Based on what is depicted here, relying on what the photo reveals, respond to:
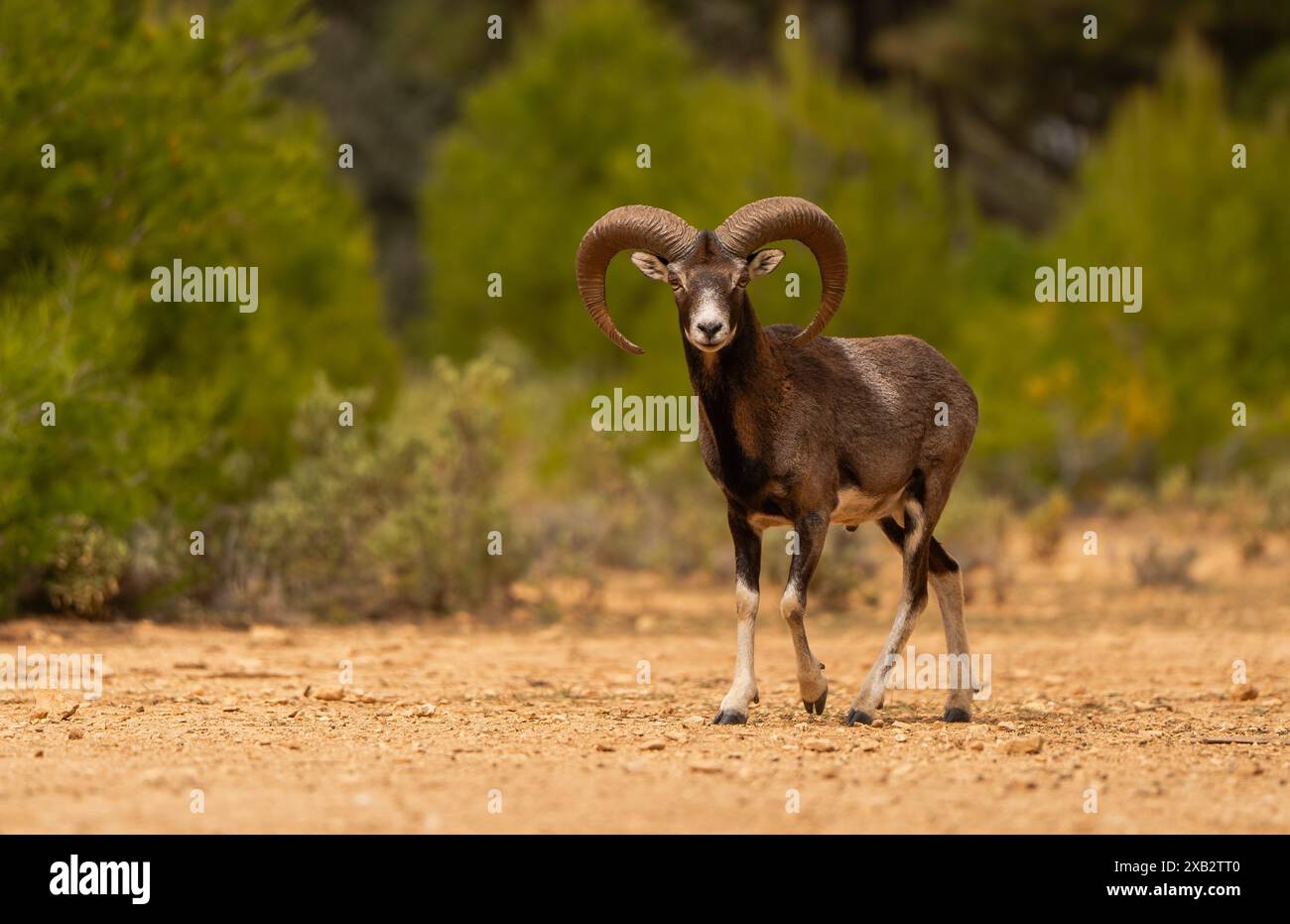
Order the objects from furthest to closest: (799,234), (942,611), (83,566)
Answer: (83,566) < (942,611) < (799,234)

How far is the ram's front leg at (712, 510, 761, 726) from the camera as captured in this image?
9289 millimetres

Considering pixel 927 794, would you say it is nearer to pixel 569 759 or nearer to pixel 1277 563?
pixel 569 759

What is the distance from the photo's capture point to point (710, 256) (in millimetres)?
9359

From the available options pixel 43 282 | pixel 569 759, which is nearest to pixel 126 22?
pixel 43 282

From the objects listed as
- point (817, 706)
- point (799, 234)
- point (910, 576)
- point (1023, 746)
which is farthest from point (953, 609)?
point (799, 234)

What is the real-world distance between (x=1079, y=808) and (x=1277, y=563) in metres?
12.5

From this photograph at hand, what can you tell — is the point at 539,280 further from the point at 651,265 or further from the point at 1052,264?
the point at 651,265

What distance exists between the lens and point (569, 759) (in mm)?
8180

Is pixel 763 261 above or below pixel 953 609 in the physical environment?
above

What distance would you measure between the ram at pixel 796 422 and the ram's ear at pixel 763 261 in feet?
0.03

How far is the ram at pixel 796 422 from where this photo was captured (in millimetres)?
9383

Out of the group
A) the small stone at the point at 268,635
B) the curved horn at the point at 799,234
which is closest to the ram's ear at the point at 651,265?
the curved horn at the point at 799,234

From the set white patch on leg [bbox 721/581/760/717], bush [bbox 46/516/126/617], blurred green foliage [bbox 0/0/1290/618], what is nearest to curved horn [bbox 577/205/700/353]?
white patch on leg [bbox 721/581/760/717]

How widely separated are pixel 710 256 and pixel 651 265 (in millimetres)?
374
